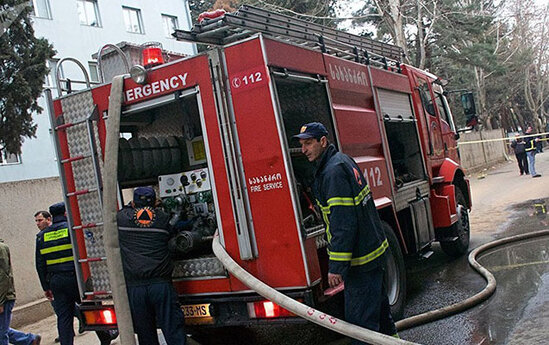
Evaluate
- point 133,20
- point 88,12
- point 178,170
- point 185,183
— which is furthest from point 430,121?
point 133,20

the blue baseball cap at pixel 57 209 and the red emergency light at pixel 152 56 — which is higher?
the red emergency light at pixel 152 56

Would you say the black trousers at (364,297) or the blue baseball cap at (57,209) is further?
the blue baseball cap at (57,209)

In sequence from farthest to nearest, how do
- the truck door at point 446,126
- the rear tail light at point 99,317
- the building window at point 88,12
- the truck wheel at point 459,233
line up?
the building window at point 88,12 → the truck door at point 446,126 → the truck wheel at point 459,233 → the rear tail light at point 99,317

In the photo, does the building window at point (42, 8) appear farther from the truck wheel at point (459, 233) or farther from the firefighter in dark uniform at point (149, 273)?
the firefighter in dark uniform at point (149, 273)

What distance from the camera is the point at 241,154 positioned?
4.00m

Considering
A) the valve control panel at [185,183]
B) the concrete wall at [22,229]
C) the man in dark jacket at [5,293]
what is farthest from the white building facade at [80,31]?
the valve control panel at [185,183]

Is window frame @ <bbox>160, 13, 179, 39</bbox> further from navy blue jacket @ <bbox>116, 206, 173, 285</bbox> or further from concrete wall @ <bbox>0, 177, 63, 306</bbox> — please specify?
navy blue jacket @ <bbox>116, 206, 173, 285</bbox>

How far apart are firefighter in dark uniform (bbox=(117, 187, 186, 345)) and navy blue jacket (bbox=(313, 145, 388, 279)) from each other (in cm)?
139

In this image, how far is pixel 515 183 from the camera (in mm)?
17375

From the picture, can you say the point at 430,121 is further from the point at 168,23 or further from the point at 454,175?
the point at 168,23

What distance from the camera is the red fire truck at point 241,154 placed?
12.8ft

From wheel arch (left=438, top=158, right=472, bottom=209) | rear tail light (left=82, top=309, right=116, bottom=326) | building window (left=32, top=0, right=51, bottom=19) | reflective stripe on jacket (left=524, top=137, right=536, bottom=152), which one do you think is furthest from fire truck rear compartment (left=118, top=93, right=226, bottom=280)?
building window (left=32, top=0, right=51, bottom=19)

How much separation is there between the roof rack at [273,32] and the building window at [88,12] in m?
18.0

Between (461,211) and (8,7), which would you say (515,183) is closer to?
(461,211)
